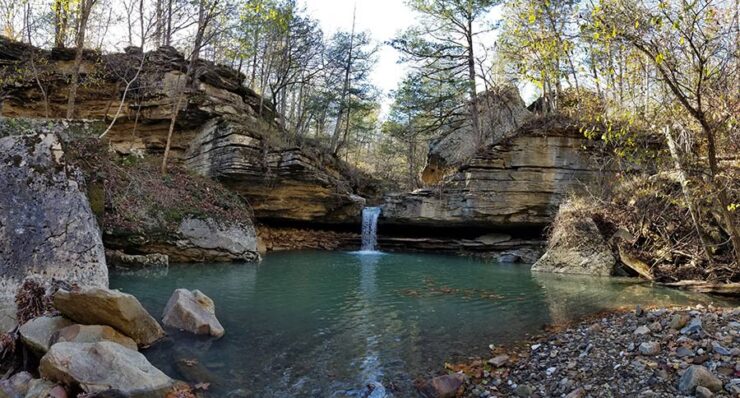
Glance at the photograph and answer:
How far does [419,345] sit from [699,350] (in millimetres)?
3229

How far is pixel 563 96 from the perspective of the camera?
20.3m

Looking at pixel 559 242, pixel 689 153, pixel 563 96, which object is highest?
pixel 563 96

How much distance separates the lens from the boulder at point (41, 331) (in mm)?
4551

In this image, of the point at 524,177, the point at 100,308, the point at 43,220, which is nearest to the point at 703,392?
the point at 100,308

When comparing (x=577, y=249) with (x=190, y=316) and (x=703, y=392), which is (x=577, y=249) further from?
(x=190, y=316)

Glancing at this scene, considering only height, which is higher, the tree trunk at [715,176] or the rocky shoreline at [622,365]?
the tree trunk at [715,176]

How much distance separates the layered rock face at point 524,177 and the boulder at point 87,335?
1622 cm

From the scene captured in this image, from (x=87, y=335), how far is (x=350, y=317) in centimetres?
409

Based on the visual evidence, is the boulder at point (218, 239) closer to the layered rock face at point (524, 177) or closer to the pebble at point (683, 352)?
the layered rock face at point (524, 177)

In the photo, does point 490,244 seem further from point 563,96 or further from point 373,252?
point 563,96

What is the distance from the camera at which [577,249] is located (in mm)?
14352

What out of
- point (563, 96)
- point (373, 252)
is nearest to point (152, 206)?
point (373, 252)

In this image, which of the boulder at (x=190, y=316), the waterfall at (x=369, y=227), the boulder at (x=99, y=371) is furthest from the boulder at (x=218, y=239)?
the boulder at (x=99, y=371)

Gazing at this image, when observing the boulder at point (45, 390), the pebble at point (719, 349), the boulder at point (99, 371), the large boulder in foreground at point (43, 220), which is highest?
the large boulder in foreground at point (43, 220)
